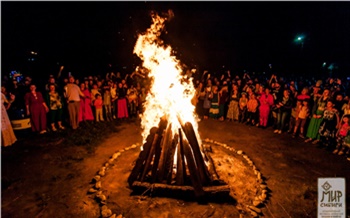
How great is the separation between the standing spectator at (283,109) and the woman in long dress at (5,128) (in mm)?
11456

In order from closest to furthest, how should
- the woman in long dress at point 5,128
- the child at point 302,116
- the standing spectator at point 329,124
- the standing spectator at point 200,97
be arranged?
the woman in long dress at point 5,128 → the standing spectator at point 329,124 → the child at point 302,116 → the standing spectator at point 200,97

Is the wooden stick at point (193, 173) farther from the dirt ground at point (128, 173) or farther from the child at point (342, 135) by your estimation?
the child at point (342, 135)

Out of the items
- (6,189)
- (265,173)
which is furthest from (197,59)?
(6,189)

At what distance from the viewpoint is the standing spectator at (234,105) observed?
40.9 ft

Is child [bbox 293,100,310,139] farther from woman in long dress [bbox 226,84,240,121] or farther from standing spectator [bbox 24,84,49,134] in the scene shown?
standing spectator [bbox 24,84,49,134]

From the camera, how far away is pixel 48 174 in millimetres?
6660

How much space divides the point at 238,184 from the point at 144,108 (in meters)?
8.80

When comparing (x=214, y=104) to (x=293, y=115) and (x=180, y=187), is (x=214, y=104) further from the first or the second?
(x=180, y=187)

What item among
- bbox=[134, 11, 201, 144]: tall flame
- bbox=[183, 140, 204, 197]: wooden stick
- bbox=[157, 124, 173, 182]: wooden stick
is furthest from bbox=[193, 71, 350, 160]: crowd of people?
bbox=[157, 124, 173, 182]: wooden stick

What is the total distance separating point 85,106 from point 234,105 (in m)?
7.98

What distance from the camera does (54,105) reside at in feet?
34.0

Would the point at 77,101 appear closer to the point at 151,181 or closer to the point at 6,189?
the point at 6,189

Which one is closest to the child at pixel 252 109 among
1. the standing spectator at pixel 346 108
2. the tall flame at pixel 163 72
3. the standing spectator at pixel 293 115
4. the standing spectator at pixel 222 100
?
the standing spectator at pixel 222 100

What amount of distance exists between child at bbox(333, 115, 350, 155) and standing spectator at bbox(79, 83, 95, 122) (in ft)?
36.4
